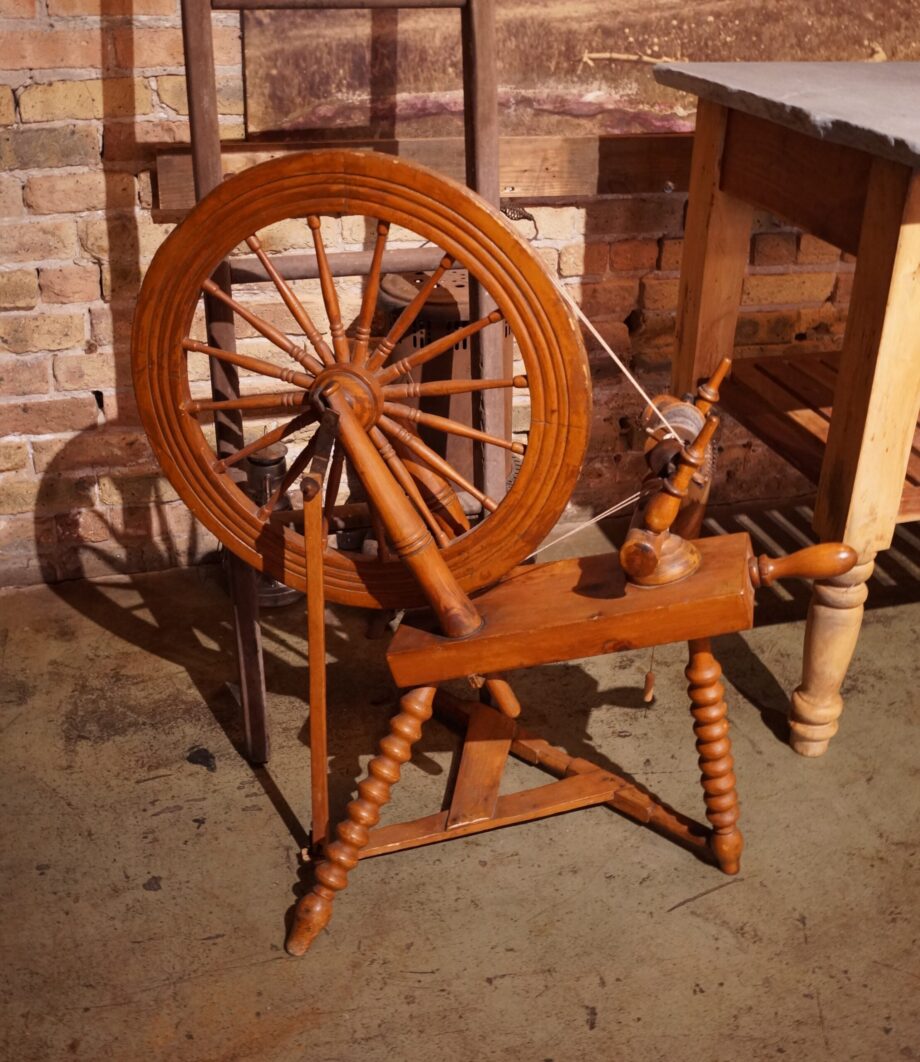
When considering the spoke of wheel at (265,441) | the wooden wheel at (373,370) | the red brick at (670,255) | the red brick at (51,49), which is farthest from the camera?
the red brick at (670,255)

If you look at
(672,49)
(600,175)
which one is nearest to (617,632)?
(600,175)

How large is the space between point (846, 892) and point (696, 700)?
1.31ft

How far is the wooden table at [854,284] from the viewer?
1719mm

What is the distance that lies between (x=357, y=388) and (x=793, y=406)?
3.55 ft

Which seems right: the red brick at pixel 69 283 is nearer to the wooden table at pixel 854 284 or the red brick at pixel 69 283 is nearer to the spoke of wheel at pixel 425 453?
the spoke of wheel at pixel 425 453

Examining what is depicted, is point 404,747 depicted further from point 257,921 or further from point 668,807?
point 668,807

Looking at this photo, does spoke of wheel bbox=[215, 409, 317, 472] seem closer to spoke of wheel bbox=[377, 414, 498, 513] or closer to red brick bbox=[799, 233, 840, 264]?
spoke of wheel bbox=[377, 414, 498, 513]

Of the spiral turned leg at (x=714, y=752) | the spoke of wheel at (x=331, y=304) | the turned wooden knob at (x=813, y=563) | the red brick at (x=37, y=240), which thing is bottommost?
the spiral turned leg at (x=714, y=752)

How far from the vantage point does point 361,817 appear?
69.8 inches

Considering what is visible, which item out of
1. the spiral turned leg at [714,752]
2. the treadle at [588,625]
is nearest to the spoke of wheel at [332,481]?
the treadle at [588,625]

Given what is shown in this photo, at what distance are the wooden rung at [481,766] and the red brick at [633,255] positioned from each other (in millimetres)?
1076

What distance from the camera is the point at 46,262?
237cm

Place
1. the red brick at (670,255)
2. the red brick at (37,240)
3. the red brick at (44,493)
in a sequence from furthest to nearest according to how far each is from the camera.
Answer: the red brick at (670,255)
the red brick at (44,493)
the red brick at (37,240)

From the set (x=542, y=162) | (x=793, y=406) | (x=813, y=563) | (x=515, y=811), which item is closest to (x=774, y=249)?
(x=793, y=406)
